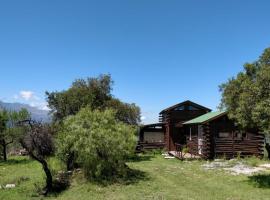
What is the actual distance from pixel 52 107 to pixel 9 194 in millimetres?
30525

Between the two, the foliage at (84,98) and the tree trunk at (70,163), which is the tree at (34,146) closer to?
the tree trunk at (70,163)

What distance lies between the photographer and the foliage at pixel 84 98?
4044 centimetres

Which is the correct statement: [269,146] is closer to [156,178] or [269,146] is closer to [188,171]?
[188,171]

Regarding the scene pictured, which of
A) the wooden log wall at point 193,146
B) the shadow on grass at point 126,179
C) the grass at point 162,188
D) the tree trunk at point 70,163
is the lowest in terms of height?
the grass at point 162,188

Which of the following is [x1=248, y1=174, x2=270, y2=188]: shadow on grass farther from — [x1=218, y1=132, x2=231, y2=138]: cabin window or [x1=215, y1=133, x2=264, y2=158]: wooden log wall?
[x1=218, y1=132, x2=231, y2=138]: cabin window

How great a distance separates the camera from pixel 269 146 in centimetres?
2892

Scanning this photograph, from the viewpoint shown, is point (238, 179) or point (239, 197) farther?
point (238, 179)

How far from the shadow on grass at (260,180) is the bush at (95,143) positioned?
6888 mm

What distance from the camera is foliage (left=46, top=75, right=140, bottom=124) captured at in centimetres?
4044

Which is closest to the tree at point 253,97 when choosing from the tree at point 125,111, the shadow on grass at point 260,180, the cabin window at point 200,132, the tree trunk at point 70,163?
the shadow on grass at point 260,180

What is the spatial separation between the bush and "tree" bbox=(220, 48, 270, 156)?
646cm

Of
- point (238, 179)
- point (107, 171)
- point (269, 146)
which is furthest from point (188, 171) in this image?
point (269, 146)

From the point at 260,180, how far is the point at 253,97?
4.86m

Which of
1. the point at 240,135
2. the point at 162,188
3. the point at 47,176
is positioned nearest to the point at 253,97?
the point at 162,188
